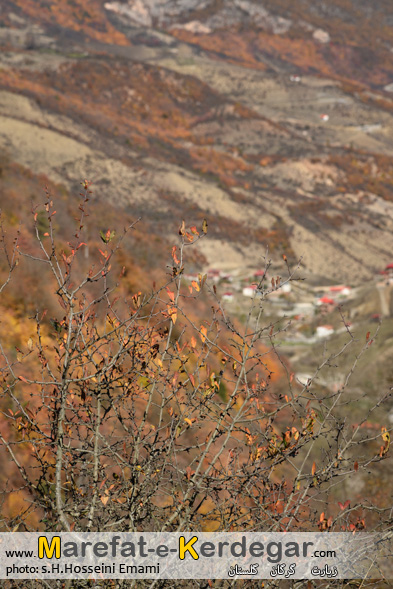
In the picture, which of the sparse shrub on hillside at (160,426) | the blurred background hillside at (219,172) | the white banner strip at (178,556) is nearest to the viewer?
the sparse shrub on hillside at (160,426)

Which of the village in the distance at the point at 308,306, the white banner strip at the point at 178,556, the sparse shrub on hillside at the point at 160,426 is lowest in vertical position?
the village in the distance at the point at 308,306

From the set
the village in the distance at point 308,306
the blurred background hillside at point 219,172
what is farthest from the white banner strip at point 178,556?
the village in the distance at point 308,306

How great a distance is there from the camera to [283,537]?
18.2ft

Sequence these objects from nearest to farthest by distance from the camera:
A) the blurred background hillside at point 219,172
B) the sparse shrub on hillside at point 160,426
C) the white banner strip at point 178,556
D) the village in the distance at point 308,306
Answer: the sparse shrub on hillside at point 160,426 < the white banner strip at point 178,556 < the blurred background hillside at point 219,172 < the village in the distance at point 308,306

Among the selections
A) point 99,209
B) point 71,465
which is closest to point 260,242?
point 99,209

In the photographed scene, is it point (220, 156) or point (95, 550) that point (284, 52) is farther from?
point (95, 550)

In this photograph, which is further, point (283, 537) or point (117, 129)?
point (117, 129)

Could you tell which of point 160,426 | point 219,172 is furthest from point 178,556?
point 219,172

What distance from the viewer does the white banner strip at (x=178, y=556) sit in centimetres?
515

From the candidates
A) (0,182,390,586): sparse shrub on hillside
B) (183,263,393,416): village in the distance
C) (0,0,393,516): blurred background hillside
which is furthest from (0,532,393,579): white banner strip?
(183,263,393,416): village in the distance

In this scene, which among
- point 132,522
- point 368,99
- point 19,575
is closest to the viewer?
point 132,522

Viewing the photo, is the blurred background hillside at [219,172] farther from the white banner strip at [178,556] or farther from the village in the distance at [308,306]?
the white banner strip at [178,556]

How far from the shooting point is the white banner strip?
16.9 ft

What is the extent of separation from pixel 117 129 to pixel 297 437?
5706 centimetres
